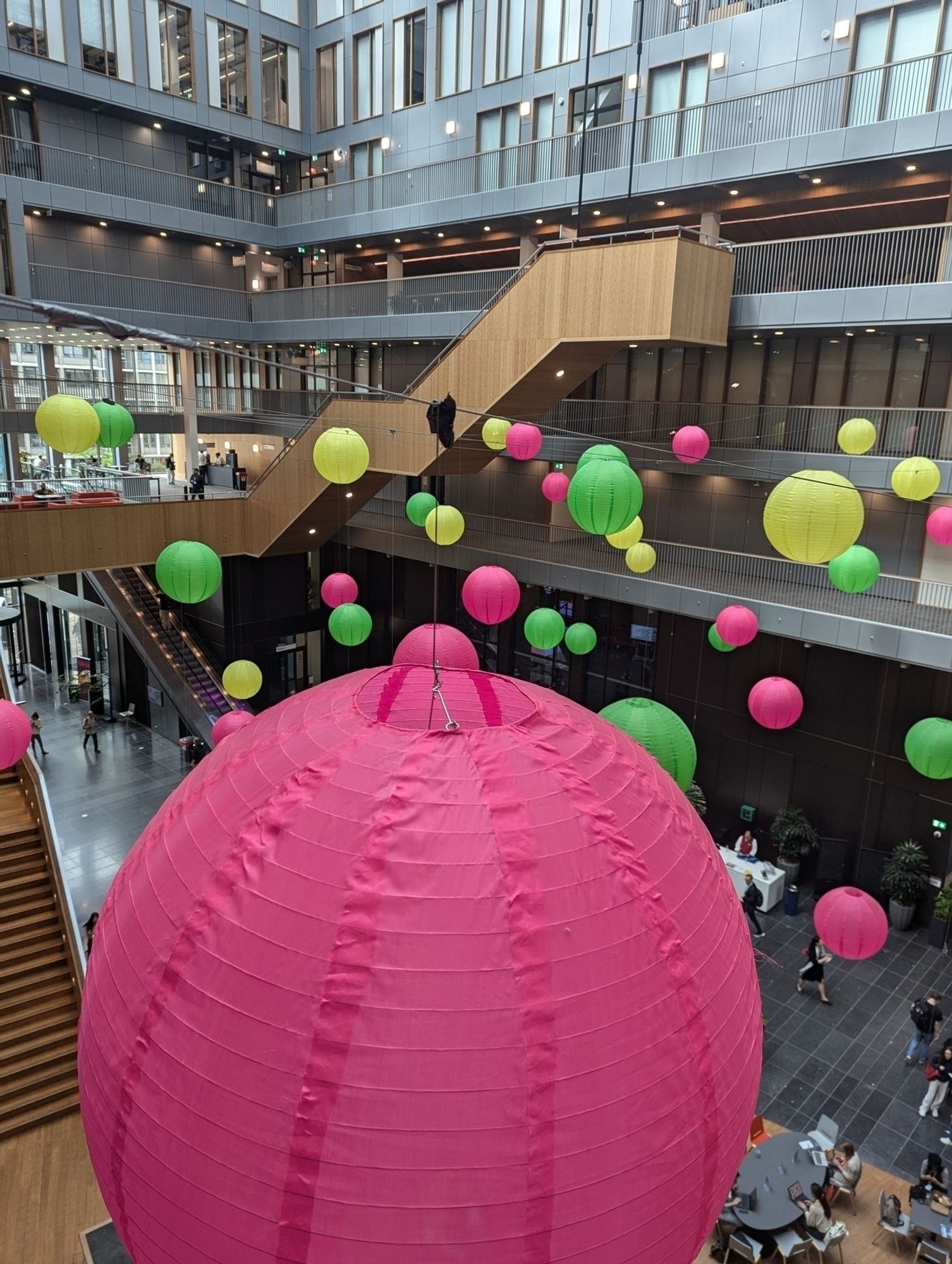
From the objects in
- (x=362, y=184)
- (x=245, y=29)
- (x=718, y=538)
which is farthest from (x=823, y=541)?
(x=245, y=29)

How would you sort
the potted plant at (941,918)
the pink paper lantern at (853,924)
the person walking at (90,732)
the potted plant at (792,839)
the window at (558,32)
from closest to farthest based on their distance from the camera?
1. the pink paper lantern at (853,924)
2. the potted plant at (941,918)
3. the potted plant at (792,839)
4. the window at (558,32)
5. the person walking at (90,732)

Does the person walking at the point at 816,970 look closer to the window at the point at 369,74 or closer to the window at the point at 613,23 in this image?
the window at the point at 613,23

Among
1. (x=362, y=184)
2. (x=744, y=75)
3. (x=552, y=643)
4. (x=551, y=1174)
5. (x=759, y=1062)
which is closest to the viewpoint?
(x=551, y=1174)

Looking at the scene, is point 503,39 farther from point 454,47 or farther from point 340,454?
point 340,454

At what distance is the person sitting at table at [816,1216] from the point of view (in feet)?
30.0

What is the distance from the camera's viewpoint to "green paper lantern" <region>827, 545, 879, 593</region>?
12617 millimetres

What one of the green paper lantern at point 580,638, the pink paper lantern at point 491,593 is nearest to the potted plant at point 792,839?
the green paper lantern at point 580,638

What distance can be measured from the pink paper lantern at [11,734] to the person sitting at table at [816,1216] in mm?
9912

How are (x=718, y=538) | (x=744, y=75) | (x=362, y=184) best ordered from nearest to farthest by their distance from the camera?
(x=744, y=75), (x=718, y=538), (x=362, y=184)

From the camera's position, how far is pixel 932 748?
42.6ft

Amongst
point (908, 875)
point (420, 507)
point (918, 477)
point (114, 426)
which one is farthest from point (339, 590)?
point (908, 875)

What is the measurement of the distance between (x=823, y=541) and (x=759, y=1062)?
8.15 m

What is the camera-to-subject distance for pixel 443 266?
27.5m

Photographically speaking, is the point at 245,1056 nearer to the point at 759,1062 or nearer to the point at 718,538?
the point at 759,1062
